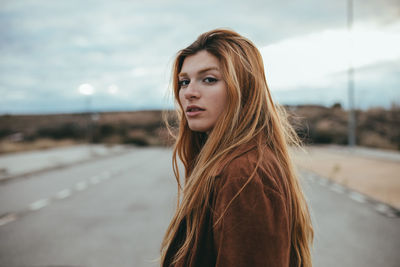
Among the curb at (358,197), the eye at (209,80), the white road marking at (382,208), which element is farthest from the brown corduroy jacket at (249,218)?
the white road marking at (382,208)

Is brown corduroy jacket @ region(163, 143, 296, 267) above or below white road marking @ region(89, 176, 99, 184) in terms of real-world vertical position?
above

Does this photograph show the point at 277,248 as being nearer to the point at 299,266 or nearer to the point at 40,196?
the point at 299,266

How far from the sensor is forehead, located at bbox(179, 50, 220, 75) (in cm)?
149

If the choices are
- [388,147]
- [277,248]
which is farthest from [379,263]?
[388,147]

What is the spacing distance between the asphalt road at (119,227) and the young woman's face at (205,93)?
1.36 m

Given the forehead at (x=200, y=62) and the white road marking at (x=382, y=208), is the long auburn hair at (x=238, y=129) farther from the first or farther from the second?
the white road marking at (x=382, y=208)

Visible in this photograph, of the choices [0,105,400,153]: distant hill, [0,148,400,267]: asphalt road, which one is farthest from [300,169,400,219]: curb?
[0,105,400,153]: distant hill

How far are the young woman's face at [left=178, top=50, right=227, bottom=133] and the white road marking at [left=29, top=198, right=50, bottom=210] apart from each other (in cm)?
700

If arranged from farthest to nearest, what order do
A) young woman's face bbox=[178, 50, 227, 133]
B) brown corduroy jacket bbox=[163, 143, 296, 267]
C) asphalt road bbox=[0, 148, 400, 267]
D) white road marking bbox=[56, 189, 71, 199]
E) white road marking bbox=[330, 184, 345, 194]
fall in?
white road marking bbox=[330, 184, 345, 194], white road marking bbox=[56, 189, 71, 199], asphalt road bbox=[0, 148, 400, 267], young woman's face bbox=[178, 50, 227, 133], brown corduroy jacket bbox=[163, 143, 296, 267]

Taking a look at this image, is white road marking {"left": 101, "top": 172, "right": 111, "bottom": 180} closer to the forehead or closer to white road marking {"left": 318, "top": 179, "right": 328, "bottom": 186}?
white road marking {"left": 318, "top": 179, "right": 328, "bottom": 186}

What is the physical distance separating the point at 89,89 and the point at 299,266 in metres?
22.4

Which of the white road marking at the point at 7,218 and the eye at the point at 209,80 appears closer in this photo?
the eye at the point at 209,80

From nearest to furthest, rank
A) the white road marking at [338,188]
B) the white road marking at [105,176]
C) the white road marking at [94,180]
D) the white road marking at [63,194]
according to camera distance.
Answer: the white road marking at [63,194] < the white road marking at [338,188] < the white road marking at [94,180] < the white road marking at [105,176]

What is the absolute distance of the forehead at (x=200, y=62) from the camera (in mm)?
1490
